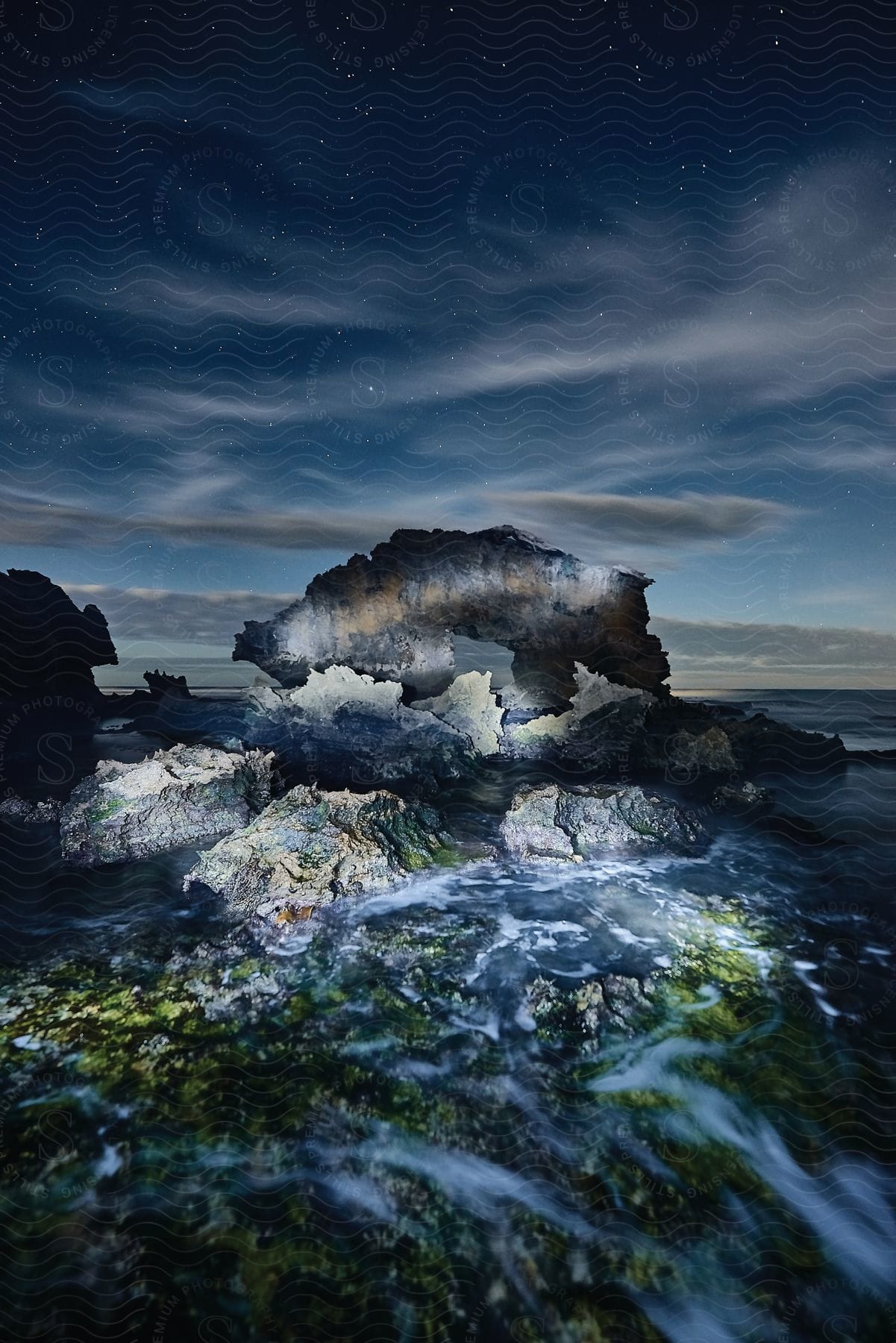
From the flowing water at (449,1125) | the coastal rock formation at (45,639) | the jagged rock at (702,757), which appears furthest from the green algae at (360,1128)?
the coastal rock formation at (45,639)

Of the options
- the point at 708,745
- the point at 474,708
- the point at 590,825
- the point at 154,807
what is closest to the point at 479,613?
the point at 474,708

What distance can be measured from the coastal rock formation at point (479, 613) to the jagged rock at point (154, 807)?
6854 millimetres

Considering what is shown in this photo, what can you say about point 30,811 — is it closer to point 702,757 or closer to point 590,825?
point 590,825

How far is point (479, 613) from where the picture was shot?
15922 millimetres

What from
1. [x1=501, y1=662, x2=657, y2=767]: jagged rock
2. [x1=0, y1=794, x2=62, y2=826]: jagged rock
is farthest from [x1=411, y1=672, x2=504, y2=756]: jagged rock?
[x1=0, y1=794, x2=62, y2=826]: jagged rock

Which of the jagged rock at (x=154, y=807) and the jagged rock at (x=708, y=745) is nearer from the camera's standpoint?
the jagged rock at (x=154, y=807)

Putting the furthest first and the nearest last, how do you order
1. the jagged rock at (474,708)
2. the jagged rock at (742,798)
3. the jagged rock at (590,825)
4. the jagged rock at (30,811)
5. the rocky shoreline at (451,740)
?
1. the jagged rock at (474,708)
2. the jagged rock at (742,798)
3. the jagged rock at (30,811)
4. the rocky shoreline at (451,740)
5. the jagged rock at (590,825)

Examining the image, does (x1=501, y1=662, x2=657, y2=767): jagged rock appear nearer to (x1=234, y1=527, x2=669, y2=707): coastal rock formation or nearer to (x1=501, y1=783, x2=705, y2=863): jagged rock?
(x1=234, y1=527, x2=669, y2=707): coastal rock formation

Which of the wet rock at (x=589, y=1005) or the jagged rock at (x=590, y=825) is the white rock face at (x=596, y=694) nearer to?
the jagged rock at (x=590, y=825)

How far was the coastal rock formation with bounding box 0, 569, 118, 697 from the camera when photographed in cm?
2064

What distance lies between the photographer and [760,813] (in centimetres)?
1149

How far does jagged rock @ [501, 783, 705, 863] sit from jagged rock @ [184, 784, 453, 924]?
1.29 metres

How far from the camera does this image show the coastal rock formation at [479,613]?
50.0 ft

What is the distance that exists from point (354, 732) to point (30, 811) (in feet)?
23.7
